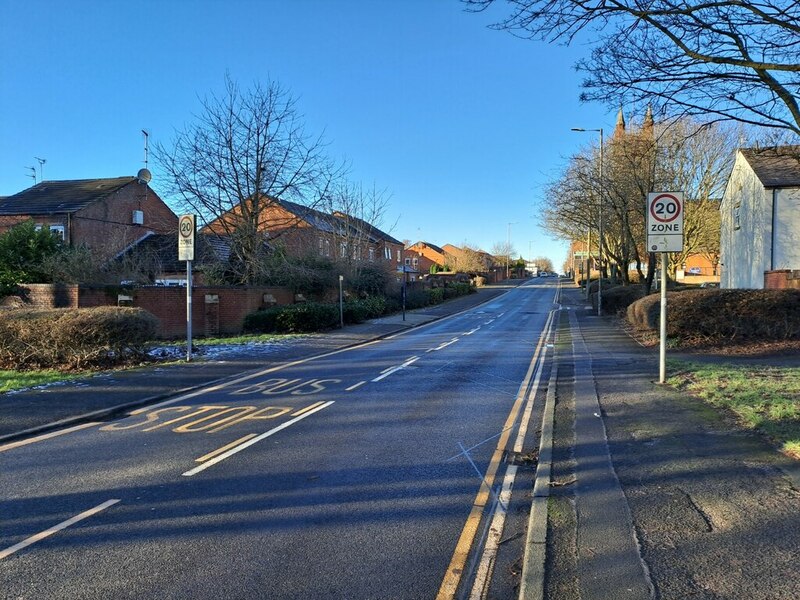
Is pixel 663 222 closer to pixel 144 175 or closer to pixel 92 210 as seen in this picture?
pixel 144 175

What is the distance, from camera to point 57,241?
23781 millimetres

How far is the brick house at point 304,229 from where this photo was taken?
2592cm

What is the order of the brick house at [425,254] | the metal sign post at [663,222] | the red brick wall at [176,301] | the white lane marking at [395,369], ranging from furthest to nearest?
the brick house at [425,254]
the red brick wall at [176,301]
the white lane marking at [395,369]
the metal sign post at [663,222]

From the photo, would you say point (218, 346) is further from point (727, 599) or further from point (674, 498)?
point (727, 599)

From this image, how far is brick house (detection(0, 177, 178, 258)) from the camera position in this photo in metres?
32.0

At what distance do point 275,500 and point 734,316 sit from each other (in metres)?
13.5

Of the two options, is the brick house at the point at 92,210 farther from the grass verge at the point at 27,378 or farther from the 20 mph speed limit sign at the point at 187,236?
the grass verge at the point at 27,378

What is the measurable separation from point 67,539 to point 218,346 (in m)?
12.5

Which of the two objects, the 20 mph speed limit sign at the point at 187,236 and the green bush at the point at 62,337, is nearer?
the green bush at the point at 62,337

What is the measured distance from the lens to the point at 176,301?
2009 cm

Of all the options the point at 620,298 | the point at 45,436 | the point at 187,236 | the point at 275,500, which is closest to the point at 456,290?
the point at 620,298

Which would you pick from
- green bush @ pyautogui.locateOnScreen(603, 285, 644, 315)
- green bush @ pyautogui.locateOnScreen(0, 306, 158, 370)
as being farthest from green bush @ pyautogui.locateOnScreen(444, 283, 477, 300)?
green bush @ pyautogui.locateOnScreen(0, 306, 158, 370)

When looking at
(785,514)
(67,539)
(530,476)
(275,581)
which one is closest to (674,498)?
(785,514)

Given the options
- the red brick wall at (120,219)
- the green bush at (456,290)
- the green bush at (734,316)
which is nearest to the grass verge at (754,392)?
the green bush at (734,316)
